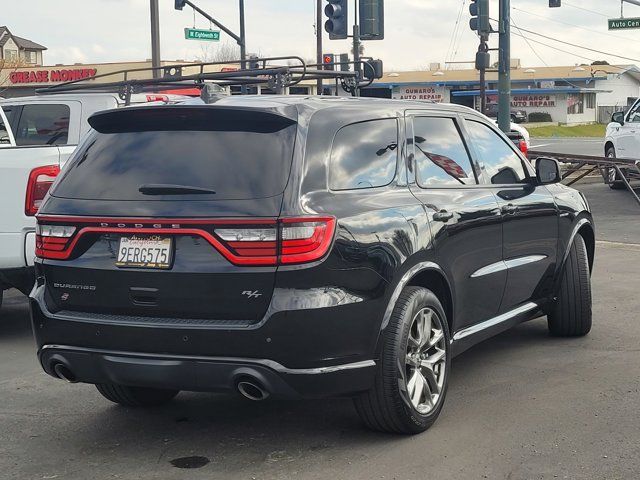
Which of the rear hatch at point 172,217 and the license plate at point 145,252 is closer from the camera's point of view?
the rear hatch at point 172,217

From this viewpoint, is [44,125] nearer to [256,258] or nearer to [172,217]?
[172,217]

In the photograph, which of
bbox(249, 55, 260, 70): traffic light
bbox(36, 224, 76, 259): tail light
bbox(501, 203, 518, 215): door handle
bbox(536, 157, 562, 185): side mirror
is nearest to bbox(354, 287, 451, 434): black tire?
bbox(501, 203, 518, 215): door handle

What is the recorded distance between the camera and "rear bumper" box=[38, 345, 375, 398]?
16.0 ft

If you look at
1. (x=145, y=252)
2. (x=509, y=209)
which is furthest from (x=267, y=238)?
(x=509, y=209)

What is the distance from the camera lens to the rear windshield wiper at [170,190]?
501 centimetres

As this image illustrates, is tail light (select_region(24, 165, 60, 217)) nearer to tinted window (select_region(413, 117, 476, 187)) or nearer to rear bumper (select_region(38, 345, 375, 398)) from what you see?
rear bumper (select_region(38, 345, 375, 398))

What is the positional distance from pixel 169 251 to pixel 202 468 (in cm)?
107

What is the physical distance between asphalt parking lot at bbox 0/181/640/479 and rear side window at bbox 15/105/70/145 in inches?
130

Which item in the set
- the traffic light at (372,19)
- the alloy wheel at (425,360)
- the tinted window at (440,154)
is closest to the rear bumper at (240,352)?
the alloy wheel at (425,360)

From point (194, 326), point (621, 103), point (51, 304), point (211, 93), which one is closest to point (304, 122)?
point (211, 93)

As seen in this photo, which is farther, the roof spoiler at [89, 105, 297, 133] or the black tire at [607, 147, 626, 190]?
the black tire at [607, 147, 626, 190]

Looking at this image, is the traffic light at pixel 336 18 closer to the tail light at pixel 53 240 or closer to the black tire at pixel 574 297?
the black tire at pixel 574 297

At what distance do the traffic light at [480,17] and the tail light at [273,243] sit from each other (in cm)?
2327

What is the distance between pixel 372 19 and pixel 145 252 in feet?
65.5
